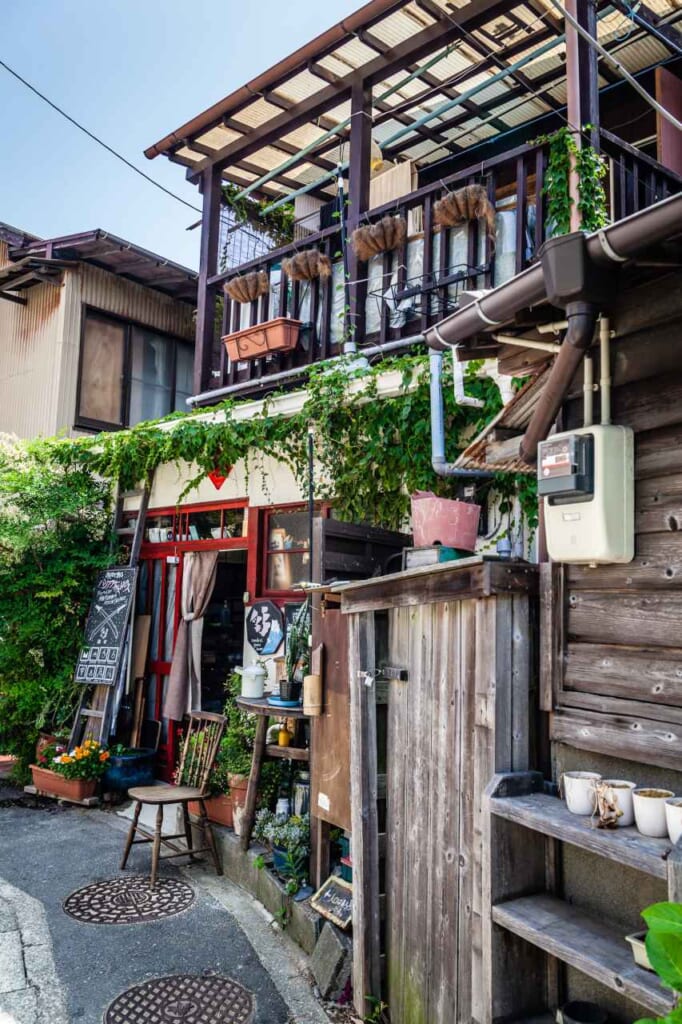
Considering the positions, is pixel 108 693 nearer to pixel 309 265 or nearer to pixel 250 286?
pixel 250 286

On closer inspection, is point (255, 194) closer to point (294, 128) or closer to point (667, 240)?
point (294, 128)

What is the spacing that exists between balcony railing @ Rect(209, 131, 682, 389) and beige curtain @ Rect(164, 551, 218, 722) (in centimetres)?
212

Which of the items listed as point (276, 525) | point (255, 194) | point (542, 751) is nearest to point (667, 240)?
point (542, 751)

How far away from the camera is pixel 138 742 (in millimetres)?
8914

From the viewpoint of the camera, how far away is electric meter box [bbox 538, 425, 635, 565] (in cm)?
295

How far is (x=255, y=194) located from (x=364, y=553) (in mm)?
6306

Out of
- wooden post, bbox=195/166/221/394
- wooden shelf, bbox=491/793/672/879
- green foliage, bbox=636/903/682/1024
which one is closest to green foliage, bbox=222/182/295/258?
wooden post, bbox=195/166/221/394

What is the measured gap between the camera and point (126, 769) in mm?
8344

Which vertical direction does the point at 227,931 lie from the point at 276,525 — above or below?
below

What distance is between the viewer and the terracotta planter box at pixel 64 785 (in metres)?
8.12

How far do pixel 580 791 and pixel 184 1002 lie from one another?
289cm

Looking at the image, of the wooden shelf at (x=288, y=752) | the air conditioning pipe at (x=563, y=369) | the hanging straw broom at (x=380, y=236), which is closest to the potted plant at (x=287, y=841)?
the wooden shelf at (x=288, y=752)

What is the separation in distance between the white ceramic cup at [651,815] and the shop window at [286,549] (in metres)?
4.85

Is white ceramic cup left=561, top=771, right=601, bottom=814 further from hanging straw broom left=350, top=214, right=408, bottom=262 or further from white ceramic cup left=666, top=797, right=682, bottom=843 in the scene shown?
hanging straw broom left=350, top=214, right=408, bottom=262
